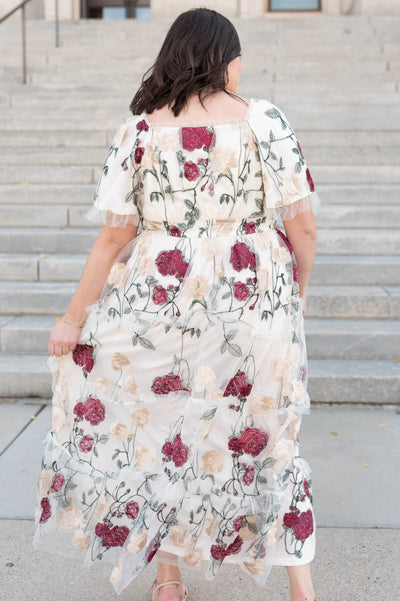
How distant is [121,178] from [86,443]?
2.75ft

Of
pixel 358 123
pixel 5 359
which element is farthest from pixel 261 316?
pixel 358 123

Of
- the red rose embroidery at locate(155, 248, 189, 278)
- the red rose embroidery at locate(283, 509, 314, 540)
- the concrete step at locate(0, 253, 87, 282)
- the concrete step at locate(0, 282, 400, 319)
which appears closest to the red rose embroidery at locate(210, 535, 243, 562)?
the red rose embroidery at locate(283, 509, 314, 540)

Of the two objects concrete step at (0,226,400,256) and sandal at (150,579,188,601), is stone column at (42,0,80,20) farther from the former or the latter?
sandal at (150,579,188,601)

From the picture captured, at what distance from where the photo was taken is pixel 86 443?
2119 millimetres

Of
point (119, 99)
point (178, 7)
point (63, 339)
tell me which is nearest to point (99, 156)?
point (119, 99)

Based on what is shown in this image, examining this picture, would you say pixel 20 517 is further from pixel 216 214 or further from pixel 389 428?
pixel 389 428

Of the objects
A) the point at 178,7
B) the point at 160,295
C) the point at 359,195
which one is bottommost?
the point at 359,195

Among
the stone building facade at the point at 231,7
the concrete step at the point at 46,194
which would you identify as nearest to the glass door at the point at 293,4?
the stone building facade at the point at 231,7

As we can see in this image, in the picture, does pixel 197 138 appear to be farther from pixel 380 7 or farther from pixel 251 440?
pixel 380 7

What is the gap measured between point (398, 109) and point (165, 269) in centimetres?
676

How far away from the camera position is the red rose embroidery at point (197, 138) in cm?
195

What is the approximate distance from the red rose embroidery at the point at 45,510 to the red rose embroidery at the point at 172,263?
0.86m

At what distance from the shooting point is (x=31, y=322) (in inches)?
194

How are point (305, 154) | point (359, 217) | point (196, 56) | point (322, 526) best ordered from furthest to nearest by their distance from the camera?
point (305, 154)
point (359, 217)
point (322, 526)
point (196, 56)
